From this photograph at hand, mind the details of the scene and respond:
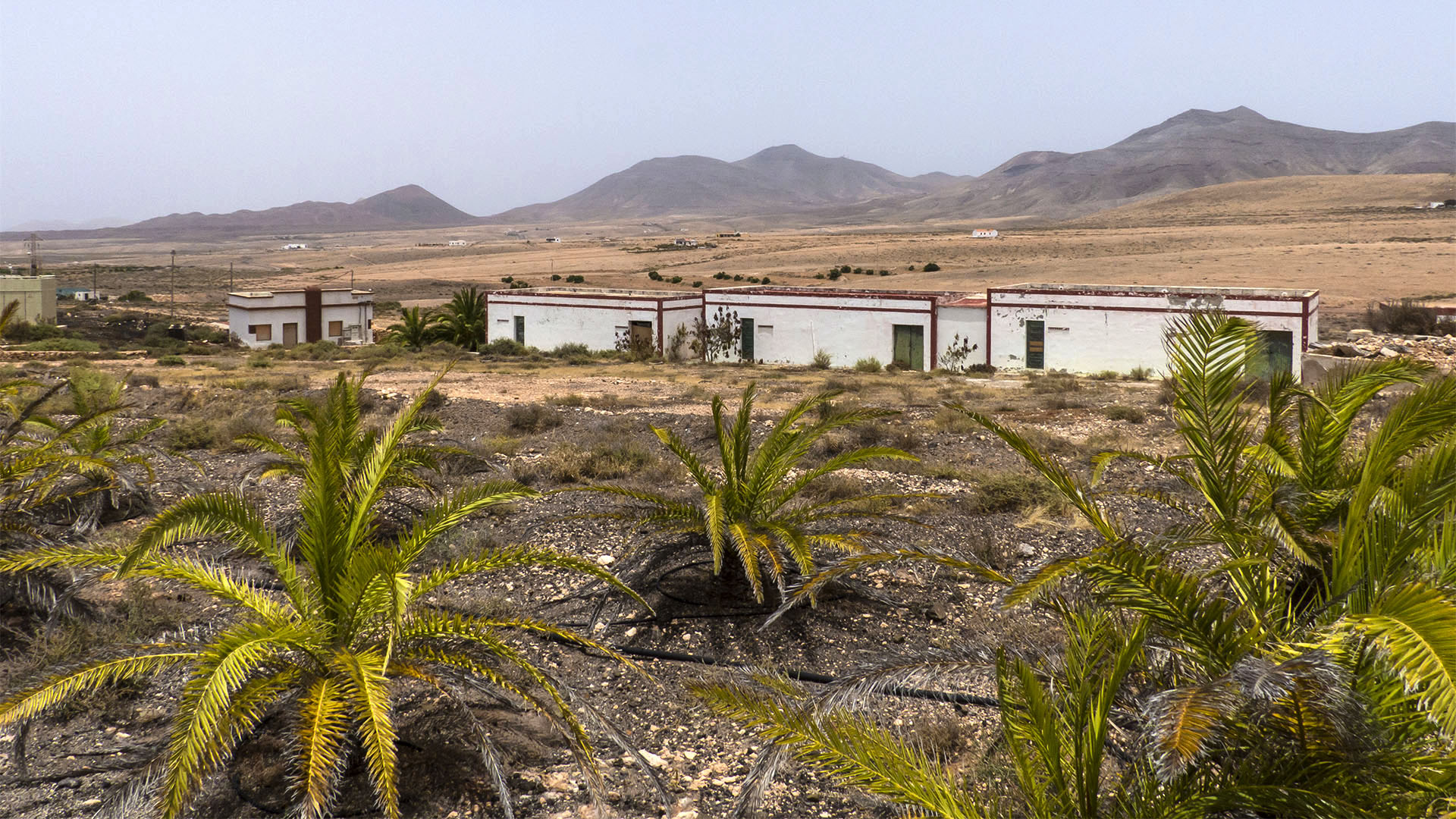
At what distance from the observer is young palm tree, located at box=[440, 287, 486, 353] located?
137ft

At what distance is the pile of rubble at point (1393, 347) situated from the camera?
28625mm

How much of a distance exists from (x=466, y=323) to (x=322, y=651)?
37860mm

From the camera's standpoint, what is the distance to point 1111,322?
1233 inches

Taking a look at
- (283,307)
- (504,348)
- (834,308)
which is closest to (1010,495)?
(834,308)

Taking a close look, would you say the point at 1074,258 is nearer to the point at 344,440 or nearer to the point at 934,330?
the point at 934,330

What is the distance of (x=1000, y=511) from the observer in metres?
10.7

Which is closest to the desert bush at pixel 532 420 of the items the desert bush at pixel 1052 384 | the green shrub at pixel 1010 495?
the green shrub at pixel 1010 495

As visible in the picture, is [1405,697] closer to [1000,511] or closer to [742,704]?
[742,704]

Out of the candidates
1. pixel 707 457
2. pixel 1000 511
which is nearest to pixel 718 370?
pixel 707 457

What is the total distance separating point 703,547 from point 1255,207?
417 ft

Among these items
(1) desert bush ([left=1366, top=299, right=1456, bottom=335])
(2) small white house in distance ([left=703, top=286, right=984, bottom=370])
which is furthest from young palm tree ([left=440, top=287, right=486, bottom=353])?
(1) desert bush ([left=1366, top=299, right=1456, bottom=335])

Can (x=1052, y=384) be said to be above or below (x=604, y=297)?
below

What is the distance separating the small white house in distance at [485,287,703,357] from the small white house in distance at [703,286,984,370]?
1643 mm

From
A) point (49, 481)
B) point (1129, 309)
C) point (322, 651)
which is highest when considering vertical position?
point (1129, 309)
